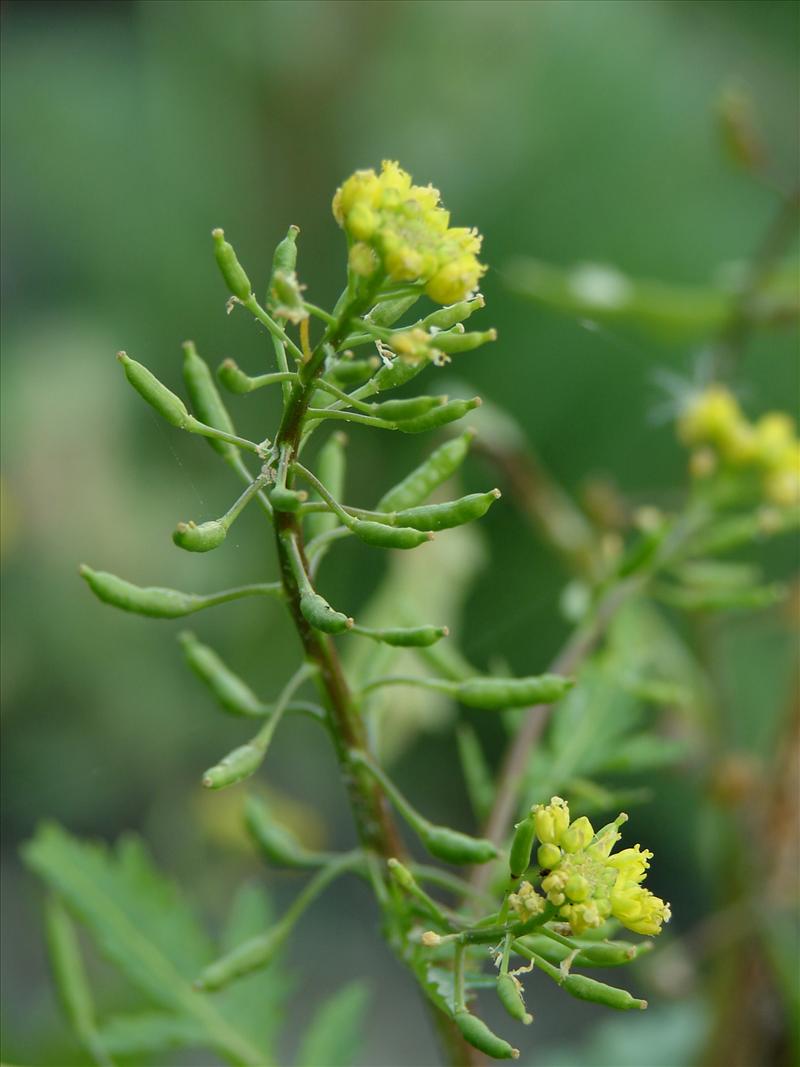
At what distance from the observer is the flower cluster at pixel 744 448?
88 cm

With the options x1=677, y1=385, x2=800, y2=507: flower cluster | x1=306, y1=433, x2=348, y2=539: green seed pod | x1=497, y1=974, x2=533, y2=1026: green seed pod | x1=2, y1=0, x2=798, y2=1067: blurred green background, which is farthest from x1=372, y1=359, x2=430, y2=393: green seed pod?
x1=2, y1=0, x2=798, y2=1067: blurred green background

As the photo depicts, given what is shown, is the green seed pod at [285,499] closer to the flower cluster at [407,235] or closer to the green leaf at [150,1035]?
the flower cluster at [407,235]

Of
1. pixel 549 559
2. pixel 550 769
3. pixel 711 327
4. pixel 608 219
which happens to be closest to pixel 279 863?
pixel 550 769

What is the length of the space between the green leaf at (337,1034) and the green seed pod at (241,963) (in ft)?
0.82

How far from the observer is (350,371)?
17.8 inches

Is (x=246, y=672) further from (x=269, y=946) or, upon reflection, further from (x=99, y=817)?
(x=269, y=946)

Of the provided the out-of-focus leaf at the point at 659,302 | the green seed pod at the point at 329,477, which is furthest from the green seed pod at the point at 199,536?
the out-of-focus leaf at the point at 659,302

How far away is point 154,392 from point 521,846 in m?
0.23

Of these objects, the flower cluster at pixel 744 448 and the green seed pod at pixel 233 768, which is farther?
the flower cluster at pixel 744 448

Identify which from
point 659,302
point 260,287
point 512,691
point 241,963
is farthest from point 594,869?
point 260,287

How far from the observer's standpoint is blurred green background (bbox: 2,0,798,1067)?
195 centimetres

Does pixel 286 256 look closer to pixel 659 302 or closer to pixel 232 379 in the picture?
pixel 232 379

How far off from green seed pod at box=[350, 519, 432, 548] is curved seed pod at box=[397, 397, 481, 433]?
0.04 meters

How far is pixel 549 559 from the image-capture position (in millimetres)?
1761
